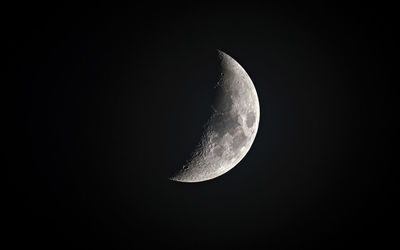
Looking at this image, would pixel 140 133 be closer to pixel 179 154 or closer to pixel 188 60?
pixel 179 154

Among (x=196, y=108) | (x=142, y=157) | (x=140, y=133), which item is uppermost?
(x=196, y=108)

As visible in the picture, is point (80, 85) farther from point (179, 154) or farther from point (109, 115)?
point (179, 154)

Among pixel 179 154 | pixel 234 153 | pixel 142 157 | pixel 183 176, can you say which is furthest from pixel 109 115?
pixel 234 153

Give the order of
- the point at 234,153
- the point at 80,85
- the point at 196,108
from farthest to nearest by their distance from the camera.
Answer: the point at 234,153 < the point at 196,108 < the point at 80,85

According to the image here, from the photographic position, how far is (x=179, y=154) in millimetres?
3047

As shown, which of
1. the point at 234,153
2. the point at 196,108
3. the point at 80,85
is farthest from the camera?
the point at 234,153

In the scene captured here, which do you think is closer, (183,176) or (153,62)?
(153,62)

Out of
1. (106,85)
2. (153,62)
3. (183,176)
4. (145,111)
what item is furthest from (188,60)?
(183,176)

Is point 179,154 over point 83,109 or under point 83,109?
under

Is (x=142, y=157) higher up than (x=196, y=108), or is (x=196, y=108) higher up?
(x=196, y=108)

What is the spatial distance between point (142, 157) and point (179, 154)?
16.0 inches

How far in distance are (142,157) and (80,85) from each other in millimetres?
942

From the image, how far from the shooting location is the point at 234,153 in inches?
135

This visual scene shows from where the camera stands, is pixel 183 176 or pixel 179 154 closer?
pixel 179 154
